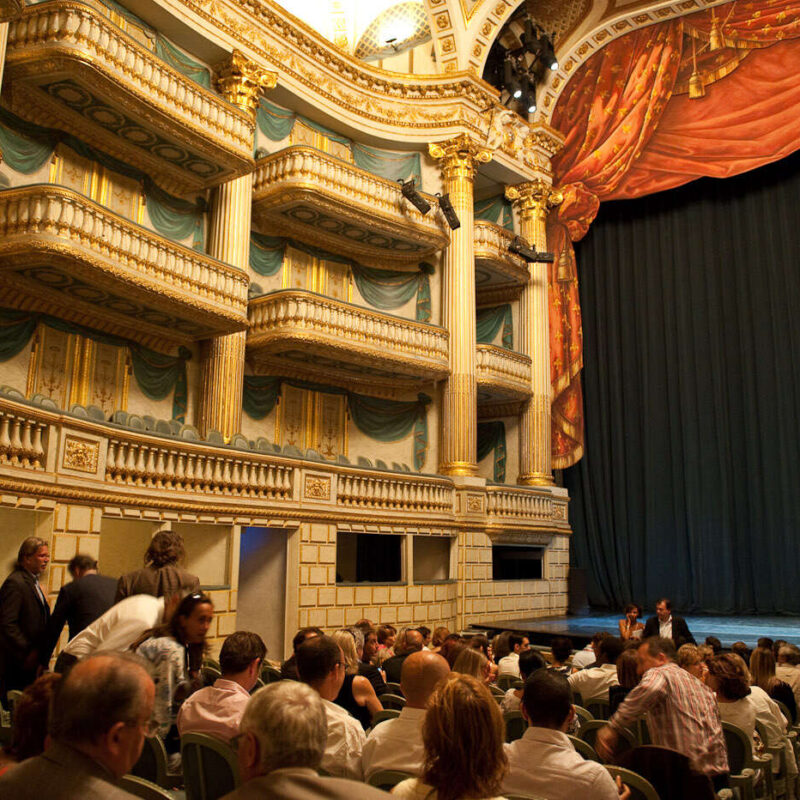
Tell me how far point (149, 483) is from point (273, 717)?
332 inches

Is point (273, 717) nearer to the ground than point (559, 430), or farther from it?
nearer to the ground

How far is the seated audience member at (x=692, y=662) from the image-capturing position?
485cm

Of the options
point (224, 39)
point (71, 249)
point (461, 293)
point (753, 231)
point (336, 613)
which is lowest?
point (336, 613)

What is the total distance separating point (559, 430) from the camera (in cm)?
1794

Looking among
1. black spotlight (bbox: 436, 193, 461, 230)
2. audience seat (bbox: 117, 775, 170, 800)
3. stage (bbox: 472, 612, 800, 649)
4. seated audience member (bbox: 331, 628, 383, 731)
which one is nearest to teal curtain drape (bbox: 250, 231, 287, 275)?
black spotlight (bbox: 436, 193, 461, 230)

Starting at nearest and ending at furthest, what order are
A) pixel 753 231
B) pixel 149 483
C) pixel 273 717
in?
pixel 273 717 < pixel 149 483 < pixel 753 231

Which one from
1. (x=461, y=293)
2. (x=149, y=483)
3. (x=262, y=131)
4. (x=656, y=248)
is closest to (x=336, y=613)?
(x=149, y=483)

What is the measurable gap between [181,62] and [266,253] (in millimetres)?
3459

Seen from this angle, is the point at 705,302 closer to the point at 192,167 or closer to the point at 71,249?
the point at 192,167

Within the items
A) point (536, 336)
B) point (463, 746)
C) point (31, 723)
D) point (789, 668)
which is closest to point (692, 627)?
point (536, 336)

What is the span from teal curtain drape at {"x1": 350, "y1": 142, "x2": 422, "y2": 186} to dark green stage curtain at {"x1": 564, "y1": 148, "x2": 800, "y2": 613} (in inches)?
215

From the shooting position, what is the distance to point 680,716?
12.2 feet

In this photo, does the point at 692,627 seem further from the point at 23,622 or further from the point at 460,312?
the point at 23,622

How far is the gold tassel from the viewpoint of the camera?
16.8 meters
